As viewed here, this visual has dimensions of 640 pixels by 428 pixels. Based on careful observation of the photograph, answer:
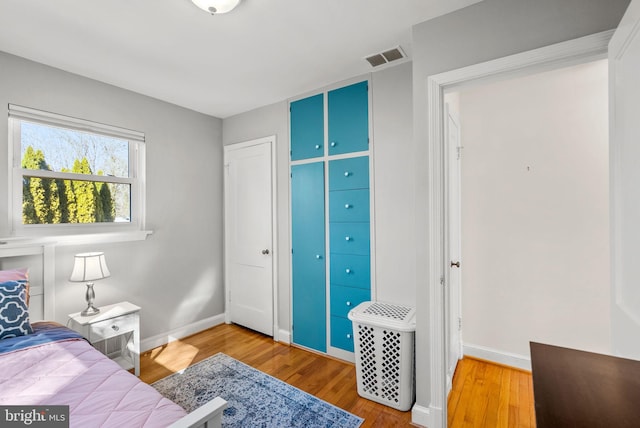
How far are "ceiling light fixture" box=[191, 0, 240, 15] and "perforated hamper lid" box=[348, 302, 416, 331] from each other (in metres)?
2.13

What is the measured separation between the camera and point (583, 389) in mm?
596

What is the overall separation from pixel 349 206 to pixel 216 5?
1.71 meters

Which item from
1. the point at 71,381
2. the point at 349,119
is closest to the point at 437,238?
the point at 349,119

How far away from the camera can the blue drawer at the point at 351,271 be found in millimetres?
2572

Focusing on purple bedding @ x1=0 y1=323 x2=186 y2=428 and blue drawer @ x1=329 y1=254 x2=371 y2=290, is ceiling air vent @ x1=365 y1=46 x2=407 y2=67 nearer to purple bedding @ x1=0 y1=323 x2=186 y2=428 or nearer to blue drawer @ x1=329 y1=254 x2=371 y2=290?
blue drawer @ x1=329 y1=254 x2=371 y2=290

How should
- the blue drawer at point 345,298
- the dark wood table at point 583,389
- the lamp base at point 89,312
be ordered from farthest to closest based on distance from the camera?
the blue drawer at point 345,298, the lamp base at point 89,312, the dark wood table at point 583,389

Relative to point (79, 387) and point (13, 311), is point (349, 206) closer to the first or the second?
point (79, 387)

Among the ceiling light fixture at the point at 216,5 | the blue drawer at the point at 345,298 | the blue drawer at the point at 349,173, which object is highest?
the ceiling light fixture at the point at 216,5

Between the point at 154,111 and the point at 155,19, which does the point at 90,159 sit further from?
the point at 155,19

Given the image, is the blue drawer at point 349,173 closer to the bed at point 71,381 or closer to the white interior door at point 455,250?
the white interior door at point 455,250

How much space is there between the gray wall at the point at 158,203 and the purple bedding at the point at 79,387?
1.12 metres

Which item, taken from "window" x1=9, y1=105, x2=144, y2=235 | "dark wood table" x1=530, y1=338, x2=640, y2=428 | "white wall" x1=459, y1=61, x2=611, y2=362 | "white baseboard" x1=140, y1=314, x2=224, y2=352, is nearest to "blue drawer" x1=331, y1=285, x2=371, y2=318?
"white wall" x1=459, y1=61, x2=611, y2=362

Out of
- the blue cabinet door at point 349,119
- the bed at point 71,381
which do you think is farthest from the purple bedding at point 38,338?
the blue cabinet door at point 349,119

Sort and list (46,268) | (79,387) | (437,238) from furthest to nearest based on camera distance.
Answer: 1. (46,268)
2. (437,238)
3. (79,387)
